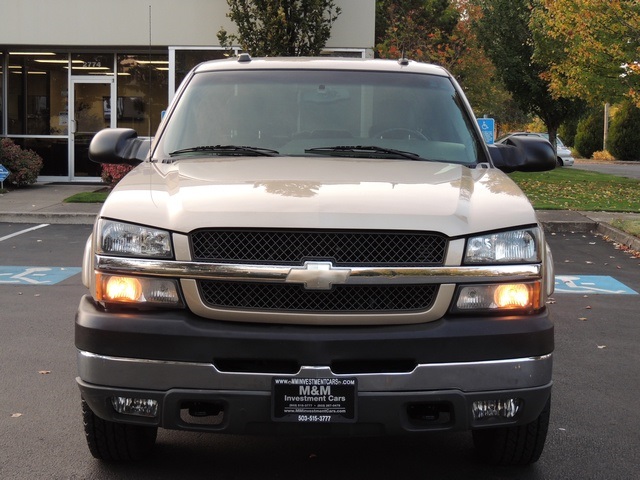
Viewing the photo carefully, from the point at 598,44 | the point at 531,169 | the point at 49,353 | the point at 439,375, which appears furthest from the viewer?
the point at 598,44

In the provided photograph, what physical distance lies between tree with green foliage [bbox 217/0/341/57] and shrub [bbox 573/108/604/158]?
4069 cm

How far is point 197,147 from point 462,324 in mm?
1939

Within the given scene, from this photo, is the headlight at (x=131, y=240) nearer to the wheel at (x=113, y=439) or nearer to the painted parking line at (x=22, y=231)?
the wheel at (x=113, y=439)

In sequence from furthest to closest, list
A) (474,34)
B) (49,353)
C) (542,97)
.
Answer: (474,34), (542,97), (49,353)

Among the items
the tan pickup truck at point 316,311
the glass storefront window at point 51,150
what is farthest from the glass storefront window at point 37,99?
the tan pickup truck at point 316,311

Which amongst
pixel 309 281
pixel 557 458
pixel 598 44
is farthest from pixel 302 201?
pixel 598 44

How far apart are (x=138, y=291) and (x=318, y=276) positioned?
2.36 ft

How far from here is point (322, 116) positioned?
16.7ft

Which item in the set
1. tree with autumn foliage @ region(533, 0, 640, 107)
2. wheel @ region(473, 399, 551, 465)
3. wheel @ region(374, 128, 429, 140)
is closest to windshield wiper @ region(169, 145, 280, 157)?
wheel @ region(374, 128, 429, 140)

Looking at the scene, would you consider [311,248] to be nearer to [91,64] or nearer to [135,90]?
[135,90]

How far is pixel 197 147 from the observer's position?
193 inches

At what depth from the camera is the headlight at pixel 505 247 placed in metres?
3.70

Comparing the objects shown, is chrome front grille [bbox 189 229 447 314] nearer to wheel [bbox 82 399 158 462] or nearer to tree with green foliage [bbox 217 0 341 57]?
wheel [bbox 82 399 158 462]

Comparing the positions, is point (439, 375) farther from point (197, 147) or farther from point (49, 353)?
point (49, 353)
